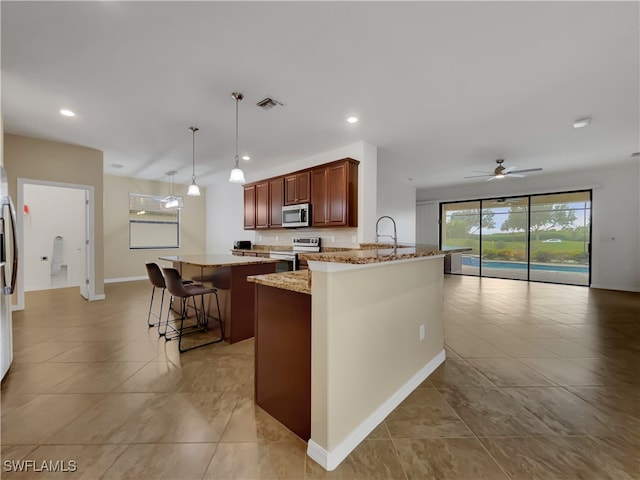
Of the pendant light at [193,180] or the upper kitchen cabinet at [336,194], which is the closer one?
the pendant light at [193,180]

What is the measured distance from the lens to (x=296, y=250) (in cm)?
534

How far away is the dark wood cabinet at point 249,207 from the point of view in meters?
6.01

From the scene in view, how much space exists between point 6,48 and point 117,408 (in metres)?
2.82

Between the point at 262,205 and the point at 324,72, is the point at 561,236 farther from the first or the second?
the point at 324,72

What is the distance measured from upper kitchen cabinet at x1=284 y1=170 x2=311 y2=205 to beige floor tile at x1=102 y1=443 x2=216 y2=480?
150 inches

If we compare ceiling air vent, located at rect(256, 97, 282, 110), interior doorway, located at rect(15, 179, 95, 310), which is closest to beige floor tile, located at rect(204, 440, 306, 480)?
ceiling air vent, located at rect(256, 97, 282, 110)

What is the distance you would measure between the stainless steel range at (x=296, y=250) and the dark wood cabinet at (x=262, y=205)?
84 cm

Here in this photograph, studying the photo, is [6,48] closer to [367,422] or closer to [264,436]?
[264,436]

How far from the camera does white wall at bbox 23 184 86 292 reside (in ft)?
18.3

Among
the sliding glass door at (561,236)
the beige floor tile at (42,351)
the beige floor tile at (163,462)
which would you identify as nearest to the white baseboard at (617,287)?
the sliding glass door at (561,236)

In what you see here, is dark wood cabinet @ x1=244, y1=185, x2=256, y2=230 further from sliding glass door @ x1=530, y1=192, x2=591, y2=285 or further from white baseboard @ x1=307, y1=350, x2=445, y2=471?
sliding glass door @ x1=530, y1=192, x2=591, y2=285

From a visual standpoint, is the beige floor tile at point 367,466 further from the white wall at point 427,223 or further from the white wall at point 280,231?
the white wall at point 427,223

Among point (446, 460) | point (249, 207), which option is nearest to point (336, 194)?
point (249, 207)

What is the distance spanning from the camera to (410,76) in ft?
8.09
